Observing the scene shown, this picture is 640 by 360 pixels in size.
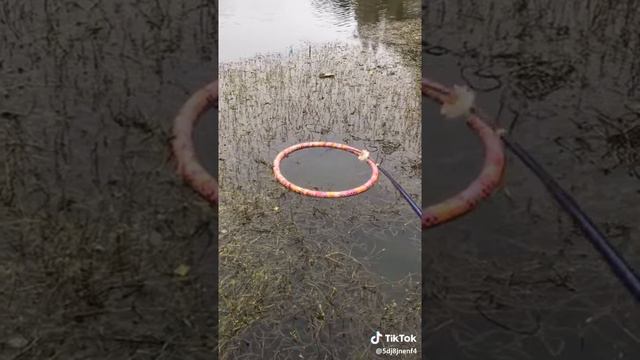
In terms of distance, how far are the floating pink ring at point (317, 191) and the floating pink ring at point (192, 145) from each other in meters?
0.56

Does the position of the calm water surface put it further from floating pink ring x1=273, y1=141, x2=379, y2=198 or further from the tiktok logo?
the tiktok logo

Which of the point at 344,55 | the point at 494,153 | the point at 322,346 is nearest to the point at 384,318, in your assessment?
the point at 322,346

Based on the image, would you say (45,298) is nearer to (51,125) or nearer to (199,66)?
(51,125)

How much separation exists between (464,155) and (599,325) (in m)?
1.45

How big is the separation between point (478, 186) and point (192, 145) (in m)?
1.77

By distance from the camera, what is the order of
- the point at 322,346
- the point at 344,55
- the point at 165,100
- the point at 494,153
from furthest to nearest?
the point at 344,55, the point at 165,100, the point at 494,153, the point at 322,346

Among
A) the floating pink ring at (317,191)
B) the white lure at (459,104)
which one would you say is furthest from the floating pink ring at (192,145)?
the white lure at (459,104)

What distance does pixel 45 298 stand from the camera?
8.82 ft

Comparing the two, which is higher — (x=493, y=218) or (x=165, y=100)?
(x=165, y=100)

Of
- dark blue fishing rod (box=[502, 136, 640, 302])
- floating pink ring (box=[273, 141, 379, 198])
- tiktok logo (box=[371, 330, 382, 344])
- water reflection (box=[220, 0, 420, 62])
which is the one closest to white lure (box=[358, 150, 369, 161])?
floating pink ring (box=[273, 141, 379, 198])

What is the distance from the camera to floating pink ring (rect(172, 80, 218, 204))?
11.0ft

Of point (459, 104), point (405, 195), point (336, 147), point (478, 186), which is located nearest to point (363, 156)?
point (336, 147)

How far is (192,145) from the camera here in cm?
365

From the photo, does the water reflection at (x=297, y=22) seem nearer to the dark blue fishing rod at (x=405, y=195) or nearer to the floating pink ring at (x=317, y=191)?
the floating pink ring at (x=317, y=191)
